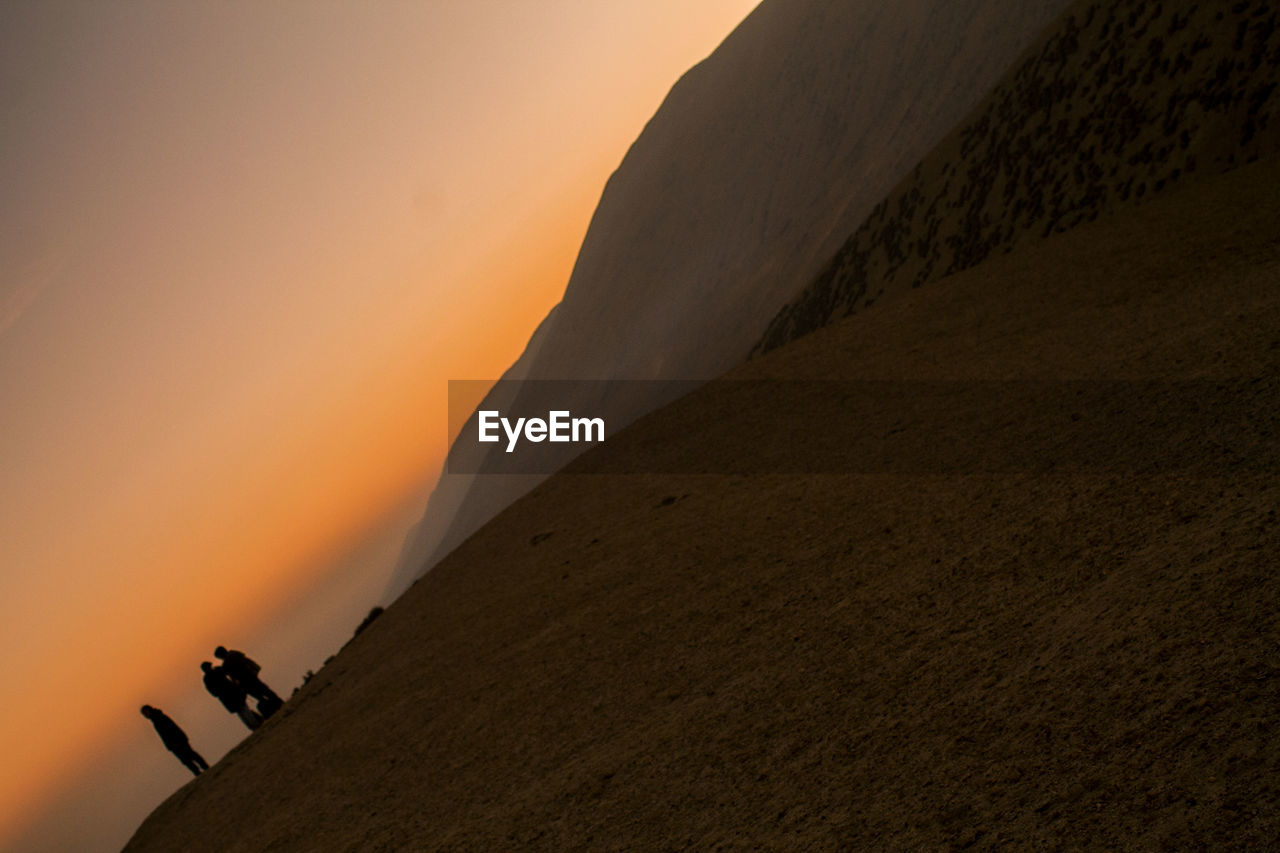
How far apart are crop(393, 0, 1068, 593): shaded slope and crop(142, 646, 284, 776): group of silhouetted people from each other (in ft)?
64.7

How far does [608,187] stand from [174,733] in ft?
353

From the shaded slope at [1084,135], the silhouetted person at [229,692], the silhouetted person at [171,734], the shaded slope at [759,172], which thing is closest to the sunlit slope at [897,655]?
the shaded slope at [1084,135]

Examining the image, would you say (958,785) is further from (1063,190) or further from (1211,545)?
(1063,190)

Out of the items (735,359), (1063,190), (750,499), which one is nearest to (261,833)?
(750,499)

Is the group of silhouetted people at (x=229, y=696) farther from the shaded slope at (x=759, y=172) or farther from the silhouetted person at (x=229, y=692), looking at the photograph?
the shaded slope at (x=759, y=172)

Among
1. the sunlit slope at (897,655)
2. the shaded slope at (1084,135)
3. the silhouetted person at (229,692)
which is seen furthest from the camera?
the silhouetted person at (229,692)

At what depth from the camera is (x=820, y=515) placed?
26.9 ft

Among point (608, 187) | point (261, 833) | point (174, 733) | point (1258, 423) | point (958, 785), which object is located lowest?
point (1258, 423)

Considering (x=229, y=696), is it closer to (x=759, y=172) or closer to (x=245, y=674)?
(x=245, y=674)

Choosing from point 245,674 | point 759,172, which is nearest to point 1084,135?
point 245,674

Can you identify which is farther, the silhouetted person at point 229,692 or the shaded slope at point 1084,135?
the silhouetted person at point 229,692

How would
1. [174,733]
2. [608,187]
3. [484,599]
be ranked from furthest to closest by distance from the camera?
[608,187], [174,733], [484,599]

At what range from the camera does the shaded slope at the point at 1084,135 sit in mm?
11711

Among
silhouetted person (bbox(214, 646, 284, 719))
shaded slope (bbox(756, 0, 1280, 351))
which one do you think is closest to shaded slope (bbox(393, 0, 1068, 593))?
shaded slope (bbox(756, 0, 1280, 351))
